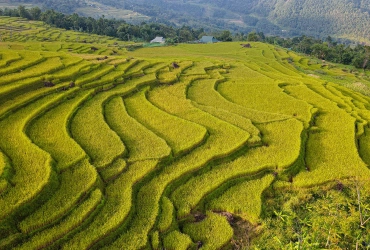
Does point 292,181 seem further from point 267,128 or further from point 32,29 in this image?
point 32,29

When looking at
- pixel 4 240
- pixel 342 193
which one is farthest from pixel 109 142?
pixel 342 193

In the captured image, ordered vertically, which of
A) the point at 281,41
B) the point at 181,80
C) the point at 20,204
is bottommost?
the point at 281,41

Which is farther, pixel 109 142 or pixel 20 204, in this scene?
pixel 109 142

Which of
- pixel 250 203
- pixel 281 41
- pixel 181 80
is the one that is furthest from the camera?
pixel 281 41

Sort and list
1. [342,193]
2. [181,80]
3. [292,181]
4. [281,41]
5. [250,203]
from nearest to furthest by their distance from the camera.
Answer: [250,203], [342,193], [292,181], [181,80], [281,41]

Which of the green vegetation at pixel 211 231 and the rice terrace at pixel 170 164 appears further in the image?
the green vegetation at pixel 211 231

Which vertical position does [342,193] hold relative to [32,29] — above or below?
above

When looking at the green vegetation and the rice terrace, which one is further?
the green vegetation

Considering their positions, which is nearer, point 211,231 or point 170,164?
point 211,231
